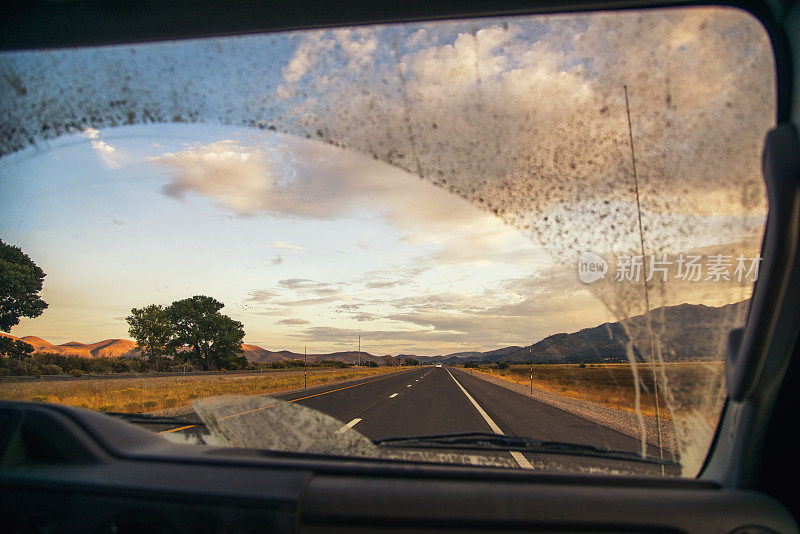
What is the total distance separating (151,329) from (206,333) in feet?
1.51

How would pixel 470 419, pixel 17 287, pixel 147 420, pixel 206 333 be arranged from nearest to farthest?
pixel 147 420, pixel 17 287, pixel 206 333, pixel 470 419

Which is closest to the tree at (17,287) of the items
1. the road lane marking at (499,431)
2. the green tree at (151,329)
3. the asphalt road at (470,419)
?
the green tree at (151,329)

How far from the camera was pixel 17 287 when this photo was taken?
307cm

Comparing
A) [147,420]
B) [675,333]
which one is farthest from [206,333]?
[675,333]

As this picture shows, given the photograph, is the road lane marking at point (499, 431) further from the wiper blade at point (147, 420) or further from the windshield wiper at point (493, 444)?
the wiper blade at point (147, 420)

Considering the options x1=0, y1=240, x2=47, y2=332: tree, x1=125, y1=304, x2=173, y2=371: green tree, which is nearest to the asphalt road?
x1=125, y1=304, x2=173, y2=371: green tree

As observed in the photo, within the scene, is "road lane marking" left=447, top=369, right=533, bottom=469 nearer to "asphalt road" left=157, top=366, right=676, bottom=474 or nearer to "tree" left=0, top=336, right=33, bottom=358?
"asphalt road" left=157, top=366, right=676, bottom=474

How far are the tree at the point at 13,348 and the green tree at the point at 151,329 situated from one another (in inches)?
24.8

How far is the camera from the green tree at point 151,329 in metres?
3.20

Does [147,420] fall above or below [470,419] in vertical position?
above

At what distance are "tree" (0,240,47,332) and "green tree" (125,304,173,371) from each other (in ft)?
1.78

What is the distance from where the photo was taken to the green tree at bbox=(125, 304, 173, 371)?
3199 mm

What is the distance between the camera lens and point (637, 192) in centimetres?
230

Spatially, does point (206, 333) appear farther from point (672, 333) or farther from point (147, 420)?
point (672, 333)
